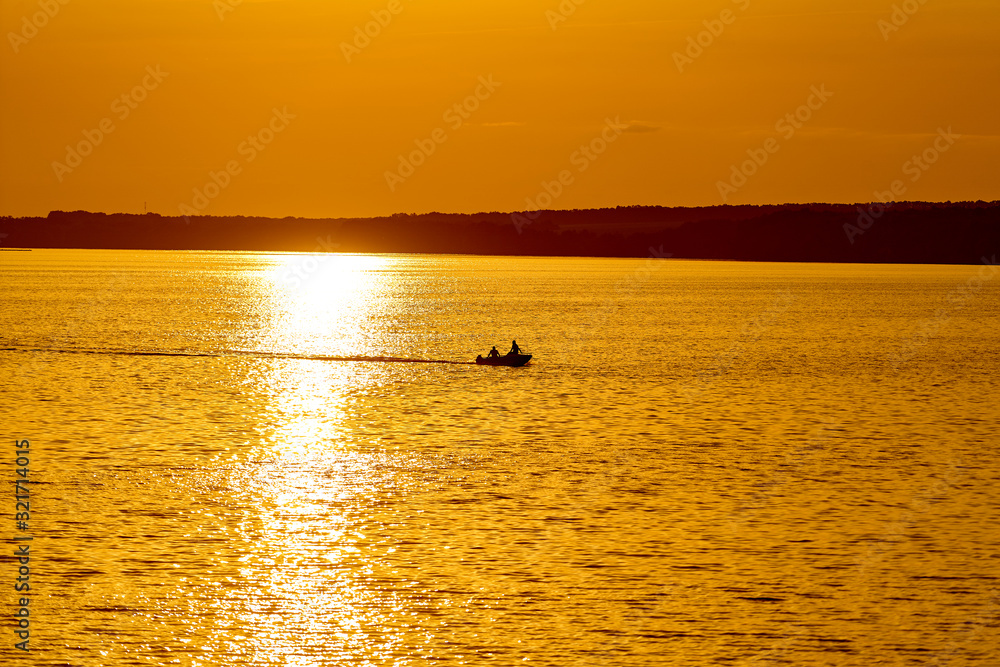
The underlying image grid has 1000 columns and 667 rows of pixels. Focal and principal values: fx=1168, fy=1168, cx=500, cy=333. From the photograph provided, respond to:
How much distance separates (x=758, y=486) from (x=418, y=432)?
15.4m

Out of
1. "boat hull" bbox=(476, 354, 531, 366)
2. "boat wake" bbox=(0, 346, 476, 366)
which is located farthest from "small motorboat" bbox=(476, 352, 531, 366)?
"boat wake" bbox=(0, 346, 476, 366)

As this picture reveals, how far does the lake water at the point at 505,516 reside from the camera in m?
21.3

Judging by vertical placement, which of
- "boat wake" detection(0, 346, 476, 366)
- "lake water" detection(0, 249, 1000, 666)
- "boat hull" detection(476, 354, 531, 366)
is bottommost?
"lake water" detection(0, 249, 1000, 666)

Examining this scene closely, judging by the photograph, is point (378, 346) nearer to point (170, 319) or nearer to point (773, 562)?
point (170, 319)

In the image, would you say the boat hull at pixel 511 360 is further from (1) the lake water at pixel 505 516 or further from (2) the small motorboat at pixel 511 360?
(1) the lake water at pixel 505 516

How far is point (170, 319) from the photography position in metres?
127

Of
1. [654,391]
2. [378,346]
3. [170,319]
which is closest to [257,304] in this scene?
[170,319]

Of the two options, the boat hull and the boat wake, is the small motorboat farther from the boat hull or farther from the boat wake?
the boat wake
